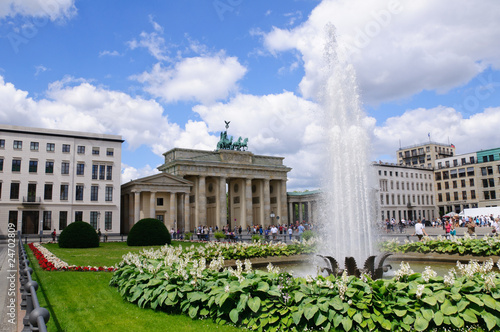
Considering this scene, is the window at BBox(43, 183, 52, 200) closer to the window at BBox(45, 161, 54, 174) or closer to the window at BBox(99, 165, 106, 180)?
the window at BBox(45, 161, 54, 174)

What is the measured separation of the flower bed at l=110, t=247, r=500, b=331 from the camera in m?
6.72

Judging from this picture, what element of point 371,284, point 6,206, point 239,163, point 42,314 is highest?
point 239,163

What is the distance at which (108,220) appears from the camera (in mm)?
55219

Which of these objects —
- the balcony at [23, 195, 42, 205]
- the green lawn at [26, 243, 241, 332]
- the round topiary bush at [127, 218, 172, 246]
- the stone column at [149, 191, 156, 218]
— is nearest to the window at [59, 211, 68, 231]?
the balcony at [23, 195, 42, 205]

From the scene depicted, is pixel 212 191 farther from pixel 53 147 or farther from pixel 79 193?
pixel 53 147

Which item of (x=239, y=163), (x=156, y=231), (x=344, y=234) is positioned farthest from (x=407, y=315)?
(x=239, y=163)

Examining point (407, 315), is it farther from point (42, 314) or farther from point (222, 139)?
point (222, 139)

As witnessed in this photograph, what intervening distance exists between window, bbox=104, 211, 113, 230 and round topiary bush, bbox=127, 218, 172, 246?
23373 millimetres

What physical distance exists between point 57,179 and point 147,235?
26.4 meters

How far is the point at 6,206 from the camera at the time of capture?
160ft

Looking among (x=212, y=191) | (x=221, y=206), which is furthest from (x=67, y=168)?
(x=212, y=191)

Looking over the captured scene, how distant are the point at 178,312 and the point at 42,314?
16.8 ft

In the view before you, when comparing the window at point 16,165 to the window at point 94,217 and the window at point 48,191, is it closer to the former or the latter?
the window at point 48,191

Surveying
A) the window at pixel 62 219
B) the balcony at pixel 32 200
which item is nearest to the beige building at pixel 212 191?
the window at pixel 62 219
